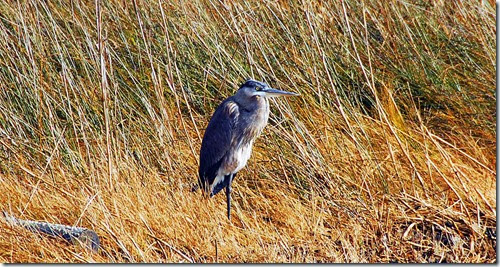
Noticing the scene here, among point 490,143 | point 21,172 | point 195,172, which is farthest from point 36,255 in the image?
point 490,143

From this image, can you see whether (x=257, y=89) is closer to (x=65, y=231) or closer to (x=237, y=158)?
(x=237, y=158)

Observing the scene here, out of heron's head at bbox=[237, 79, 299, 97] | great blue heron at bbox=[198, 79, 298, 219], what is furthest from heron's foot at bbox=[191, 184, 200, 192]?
heron's head at bbox=[237, 79, 299, 97]

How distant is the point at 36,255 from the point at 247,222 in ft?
2.73

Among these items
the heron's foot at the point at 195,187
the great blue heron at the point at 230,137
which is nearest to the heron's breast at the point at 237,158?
the great blue heron at the point at 230,137

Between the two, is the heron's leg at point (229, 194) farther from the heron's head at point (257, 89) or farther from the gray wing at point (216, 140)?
the heron's head at point (257, 89)

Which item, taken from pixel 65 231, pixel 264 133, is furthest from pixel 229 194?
pixel 65 231

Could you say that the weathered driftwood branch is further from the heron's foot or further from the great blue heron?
the great blue heron

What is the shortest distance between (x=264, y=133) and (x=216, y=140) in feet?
0.75

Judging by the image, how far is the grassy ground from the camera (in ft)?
10.4

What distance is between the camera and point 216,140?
3699 mm

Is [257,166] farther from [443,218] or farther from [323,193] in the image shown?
[443,218]

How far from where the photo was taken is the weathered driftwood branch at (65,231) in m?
3.05

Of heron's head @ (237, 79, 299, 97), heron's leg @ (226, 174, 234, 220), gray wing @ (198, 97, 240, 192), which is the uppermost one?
heron's head @ (237, 79, 299, 97)

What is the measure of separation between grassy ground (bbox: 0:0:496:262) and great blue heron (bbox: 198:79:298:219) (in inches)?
2.7
